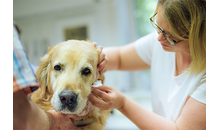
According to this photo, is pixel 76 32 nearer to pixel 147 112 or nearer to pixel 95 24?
pixel 95 24

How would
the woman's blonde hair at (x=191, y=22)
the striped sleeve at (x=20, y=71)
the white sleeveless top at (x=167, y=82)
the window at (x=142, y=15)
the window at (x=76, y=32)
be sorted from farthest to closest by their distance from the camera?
1. the window at (x=76, y=32)
2. the window at (x=142, y=15)
3. the white sleeveless top at (x=167, y=82)
4. the woman's blonde hair at (x=191, y=22)
5. the striped sleeve at (x=20, y=71)

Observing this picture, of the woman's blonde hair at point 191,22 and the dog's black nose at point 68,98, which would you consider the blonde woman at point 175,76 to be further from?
the dog's black nose at point 68,98

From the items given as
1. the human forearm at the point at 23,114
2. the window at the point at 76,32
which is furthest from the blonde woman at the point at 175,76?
the window at the point at 76,32

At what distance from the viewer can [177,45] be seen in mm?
886

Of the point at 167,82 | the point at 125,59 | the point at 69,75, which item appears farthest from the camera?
the point at 125,59

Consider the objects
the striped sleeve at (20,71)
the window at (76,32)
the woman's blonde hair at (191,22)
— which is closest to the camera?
the striped sleeve at (20,71)

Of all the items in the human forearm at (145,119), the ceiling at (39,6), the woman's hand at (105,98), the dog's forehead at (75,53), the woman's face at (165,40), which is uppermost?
the ceiling at (39,6)

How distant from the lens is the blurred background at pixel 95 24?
2.64 meters

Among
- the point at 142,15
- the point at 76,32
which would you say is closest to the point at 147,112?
the point at 142,15

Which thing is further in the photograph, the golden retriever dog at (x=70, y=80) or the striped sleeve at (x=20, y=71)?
the golden retriever dog at (x=70, y=80)

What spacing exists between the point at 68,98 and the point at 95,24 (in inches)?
90.8

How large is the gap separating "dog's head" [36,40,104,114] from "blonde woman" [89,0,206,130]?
7cm

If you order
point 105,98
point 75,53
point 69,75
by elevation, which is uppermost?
point 75,53

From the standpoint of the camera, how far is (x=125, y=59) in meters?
1.35
